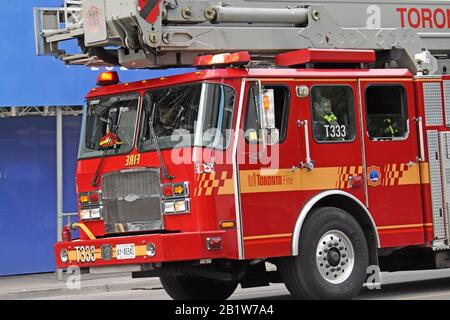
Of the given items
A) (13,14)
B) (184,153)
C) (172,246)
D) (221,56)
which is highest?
(13,14)

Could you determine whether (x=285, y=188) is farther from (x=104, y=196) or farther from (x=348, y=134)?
(x=104, y=196)

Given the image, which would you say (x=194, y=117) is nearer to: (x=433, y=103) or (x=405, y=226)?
(x=405, y=226)

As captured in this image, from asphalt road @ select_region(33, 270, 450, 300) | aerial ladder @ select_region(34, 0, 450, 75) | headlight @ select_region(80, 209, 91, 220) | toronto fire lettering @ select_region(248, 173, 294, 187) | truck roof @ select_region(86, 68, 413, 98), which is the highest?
aerial ladder @ select_region(34, 0, 450, 75)

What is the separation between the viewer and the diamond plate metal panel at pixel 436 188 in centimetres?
1265

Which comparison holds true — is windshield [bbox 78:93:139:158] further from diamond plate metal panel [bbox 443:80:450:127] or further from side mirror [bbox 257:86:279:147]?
diamond plate metal panel [bbox 443:80:450:127]

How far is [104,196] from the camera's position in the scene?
39.9 ft

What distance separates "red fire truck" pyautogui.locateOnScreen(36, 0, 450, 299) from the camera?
11352 millimetres

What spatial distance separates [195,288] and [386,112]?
326 cm

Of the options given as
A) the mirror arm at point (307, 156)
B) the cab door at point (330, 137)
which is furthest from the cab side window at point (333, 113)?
the mirror arm at point (307, 156)

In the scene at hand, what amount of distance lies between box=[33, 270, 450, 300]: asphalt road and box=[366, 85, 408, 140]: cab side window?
2026mm

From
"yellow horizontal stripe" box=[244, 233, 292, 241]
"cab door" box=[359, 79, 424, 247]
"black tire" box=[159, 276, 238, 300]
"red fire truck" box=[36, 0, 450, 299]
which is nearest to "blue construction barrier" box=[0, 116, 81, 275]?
"red fire truck" box=[36, 0, 450, 299]

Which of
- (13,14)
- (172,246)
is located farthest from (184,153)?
(13,14)

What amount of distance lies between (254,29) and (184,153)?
5.90 feet

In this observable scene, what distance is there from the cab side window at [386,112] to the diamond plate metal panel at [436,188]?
0.38m
